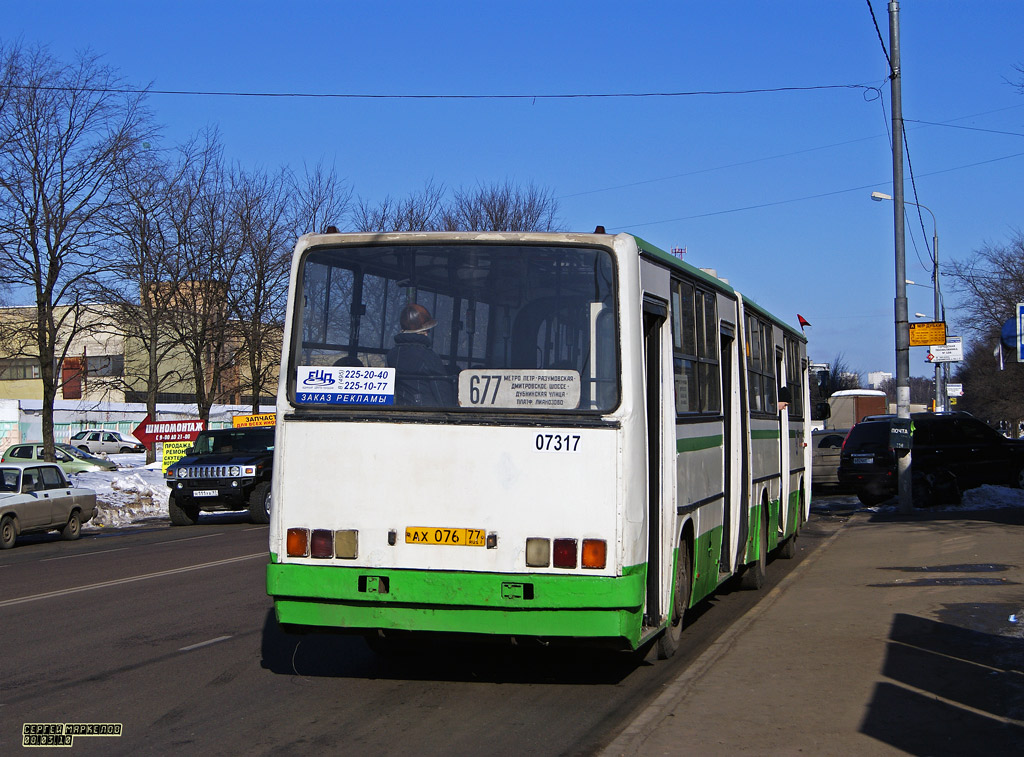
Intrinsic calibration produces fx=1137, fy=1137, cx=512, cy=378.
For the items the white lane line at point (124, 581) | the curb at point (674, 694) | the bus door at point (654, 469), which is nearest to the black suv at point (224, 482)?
the white lane line at point (124, 581)

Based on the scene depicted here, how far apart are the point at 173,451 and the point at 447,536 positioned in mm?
25483

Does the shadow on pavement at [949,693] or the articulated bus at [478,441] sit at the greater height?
the articulated bus at [478,441]

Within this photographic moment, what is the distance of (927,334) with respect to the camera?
22281 mm

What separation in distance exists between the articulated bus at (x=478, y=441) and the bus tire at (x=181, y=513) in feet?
56.3

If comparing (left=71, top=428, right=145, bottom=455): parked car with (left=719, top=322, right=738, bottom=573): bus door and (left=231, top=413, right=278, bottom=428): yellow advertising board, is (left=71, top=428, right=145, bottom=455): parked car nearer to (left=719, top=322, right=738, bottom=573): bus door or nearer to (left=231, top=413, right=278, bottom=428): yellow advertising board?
(left=231, top=413, right=278, bottom=428): yellow advertising board

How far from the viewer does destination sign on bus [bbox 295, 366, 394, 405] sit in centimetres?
719

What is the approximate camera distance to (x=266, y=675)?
798 centimetres

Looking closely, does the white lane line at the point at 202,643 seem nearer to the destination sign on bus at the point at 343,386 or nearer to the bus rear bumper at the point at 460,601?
the bus rear bumper at the point at 460,601

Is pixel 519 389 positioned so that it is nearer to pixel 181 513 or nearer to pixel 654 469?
pixel 654 469

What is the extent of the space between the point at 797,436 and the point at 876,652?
7345 millimetres

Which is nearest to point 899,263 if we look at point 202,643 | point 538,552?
point 202,643

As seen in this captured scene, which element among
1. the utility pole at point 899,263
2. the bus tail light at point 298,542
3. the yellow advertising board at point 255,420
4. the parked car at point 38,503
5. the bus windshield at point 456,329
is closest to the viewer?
the bus windshield at point 456,329

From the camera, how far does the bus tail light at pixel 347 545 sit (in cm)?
700

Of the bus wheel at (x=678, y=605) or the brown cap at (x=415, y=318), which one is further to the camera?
the bus wheel at (x=678, y=605)
